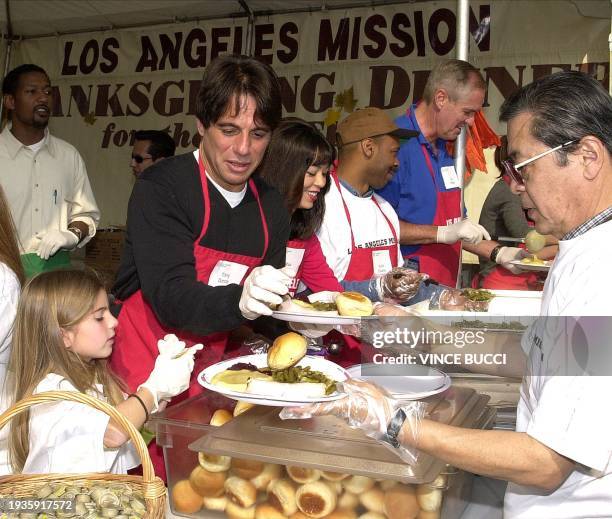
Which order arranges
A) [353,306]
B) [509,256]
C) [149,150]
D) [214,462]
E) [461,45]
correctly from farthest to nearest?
[149,150], [509,256], [461,45], [353,306], [214,462]

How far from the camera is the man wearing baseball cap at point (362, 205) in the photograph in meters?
2.97

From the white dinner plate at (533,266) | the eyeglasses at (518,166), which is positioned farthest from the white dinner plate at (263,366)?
the white dinner plate at (533,266)

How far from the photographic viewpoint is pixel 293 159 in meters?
2.61

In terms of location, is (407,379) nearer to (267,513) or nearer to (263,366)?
(263,366)

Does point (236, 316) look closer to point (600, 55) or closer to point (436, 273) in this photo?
point (436, 273)

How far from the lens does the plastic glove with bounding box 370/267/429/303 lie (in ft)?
8.58

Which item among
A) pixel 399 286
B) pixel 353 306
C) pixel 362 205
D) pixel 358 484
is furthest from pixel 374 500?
pixel 362 205

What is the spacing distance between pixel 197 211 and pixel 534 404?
1.03 m

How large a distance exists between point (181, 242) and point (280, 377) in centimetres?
54

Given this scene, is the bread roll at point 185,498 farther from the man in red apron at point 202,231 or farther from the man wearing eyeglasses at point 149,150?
the man wearing eyeglasses at point 149,150

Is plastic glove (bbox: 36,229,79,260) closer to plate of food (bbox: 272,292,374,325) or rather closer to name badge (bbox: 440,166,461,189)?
plate of food (bbox: 272,292,374,325)

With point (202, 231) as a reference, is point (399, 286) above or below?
below

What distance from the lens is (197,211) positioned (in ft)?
6.24

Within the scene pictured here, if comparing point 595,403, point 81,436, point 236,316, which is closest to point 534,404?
point 595,403
